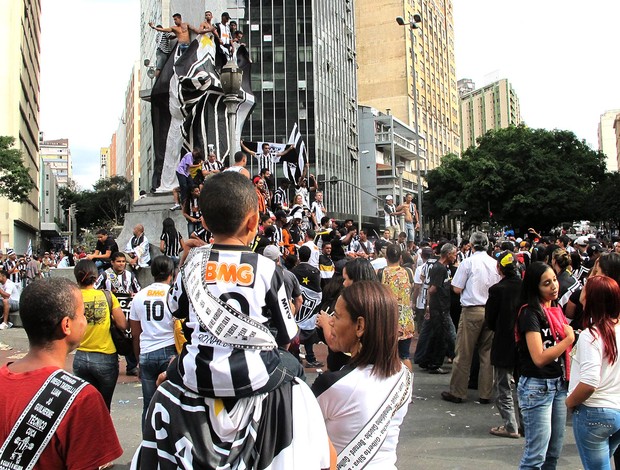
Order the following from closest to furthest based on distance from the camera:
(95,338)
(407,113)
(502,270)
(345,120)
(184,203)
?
(95,338)
(502,270)
(184,203)
(345,120)
(407,113)

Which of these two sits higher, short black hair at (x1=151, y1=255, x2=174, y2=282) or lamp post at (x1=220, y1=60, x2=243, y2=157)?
lamp post at (x1=220, y1=60, x2=243, y2=157)

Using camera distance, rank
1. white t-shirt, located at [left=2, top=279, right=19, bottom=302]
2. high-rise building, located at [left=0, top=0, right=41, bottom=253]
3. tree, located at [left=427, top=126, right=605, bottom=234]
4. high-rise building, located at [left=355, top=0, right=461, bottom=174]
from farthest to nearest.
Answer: high-rise building, located at [left=355, top=0, right=461, bottom=174], high-rise building, located at [left=0, top=0, right=41, bottom=253], tree, located at [left=427, top=126, right=605, bottom=234], white t-shirt, located at [left=2, top=279, right=19, bottom=302]

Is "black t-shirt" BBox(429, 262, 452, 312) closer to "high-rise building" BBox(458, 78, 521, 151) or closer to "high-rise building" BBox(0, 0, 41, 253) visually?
"high-rise building" BBox(0, 0, 41, 253)

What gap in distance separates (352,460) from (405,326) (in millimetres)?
4783

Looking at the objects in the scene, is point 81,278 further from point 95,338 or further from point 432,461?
point 432,461

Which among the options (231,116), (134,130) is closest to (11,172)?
(231,116)

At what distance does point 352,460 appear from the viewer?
2748mm

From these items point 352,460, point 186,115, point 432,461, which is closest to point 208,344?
point 352,460

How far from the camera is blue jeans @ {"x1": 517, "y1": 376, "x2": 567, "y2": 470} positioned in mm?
4348

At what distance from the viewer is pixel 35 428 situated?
2.31 m

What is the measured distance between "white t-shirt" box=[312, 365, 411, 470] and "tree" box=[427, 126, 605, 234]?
52.3 metres

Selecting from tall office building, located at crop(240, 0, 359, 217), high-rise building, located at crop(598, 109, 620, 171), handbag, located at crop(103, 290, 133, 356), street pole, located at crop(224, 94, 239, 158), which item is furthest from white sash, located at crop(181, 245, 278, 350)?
high-rise building, located at crop(598, 109, 620, 171)

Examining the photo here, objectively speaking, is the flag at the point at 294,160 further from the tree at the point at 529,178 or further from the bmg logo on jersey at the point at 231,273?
the tree at the point at 529,178

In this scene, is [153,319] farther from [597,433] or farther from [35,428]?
[597,433]
